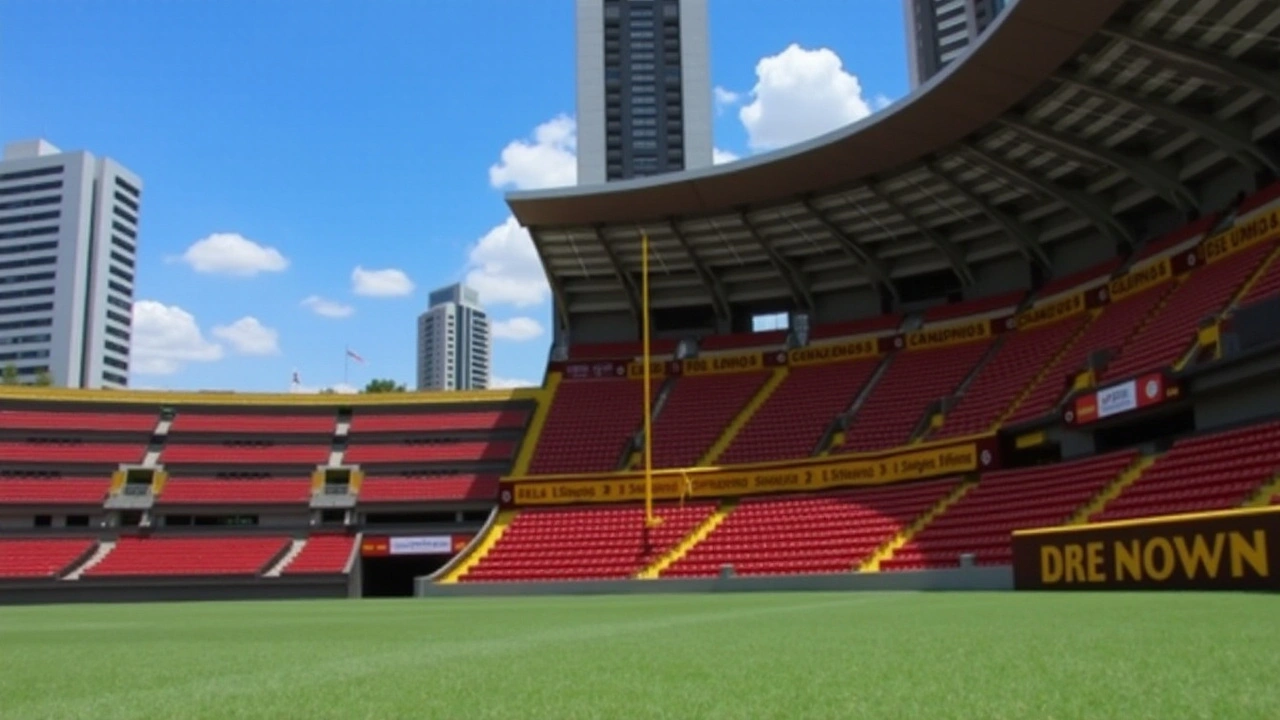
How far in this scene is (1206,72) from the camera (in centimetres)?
2441

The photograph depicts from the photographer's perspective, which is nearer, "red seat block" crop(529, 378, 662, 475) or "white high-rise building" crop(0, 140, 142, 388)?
"red seat block" crop(529, 378, 662, 475)

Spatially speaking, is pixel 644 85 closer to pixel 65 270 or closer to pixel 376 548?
pixel 376 548

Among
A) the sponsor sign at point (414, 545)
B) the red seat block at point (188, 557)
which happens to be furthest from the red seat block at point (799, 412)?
the red seat block at point (188, 557)

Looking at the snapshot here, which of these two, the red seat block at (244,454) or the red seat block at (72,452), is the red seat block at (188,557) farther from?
the red seat block at (72,452)

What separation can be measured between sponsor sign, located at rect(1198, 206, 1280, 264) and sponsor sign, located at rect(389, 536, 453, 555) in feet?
89.7

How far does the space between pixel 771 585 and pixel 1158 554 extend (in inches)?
522

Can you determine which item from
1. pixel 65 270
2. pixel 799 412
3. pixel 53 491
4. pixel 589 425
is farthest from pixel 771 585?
pixel 65 270

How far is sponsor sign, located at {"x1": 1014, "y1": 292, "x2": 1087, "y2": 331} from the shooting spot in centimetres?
3434

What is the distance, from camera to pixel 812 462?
33.9 meters

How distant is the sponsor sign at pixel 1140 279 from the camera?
30703 mm

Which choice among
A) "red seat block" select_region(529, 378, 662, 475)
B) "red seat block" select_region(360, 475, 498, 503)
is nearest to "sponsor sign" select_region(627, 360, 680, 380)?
"red seat block" select_region(529, 378, 662, 475)

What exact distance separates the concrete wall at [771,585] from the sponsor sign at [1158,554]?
10.7ft

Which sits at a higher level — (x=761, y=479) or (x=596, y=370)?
(x=596, y=370)

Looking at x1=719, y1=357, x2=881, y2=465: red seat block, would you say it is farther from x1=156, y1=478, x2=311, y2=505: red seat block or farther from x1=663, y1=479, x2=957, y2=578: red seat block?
x1=156, y1=478, x2=311, y2=505: red seat block
